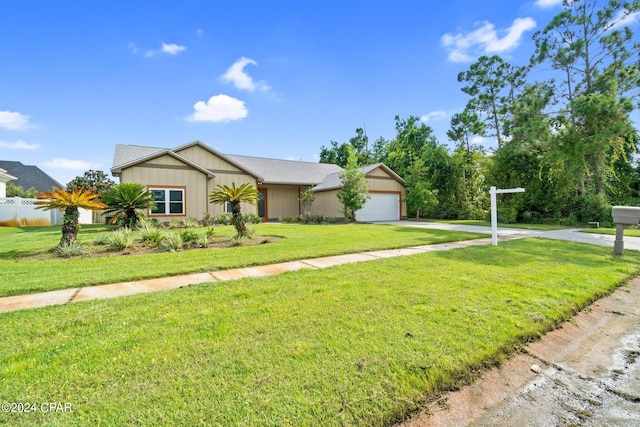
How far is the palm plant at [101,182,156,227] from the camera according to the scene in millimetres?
9500

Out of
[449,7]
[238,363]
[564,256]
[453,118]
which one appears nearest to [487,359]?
[238,363]

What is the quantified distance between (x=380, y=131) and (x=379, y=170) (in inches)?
737

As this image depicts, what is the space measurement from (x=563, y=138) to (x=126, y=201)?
17.7 m

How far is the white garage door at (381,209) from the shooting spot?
18594 mm

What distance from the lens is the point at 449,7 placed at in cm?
1068

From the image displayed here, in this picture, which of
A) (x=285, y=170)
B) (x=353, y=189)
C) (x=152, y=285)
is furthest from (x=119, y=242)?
(x=285, y=170)

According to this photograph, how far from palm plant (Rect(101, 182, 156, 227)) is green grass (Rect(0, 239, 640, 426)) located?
7.43 m

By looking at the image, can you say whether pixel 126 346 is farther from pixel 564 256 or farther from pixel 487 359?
pixel 564 256

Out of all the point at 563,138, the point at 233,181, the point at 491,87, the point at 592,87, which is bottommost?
the point at 233,181

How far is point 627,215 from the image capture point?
6.18 metres

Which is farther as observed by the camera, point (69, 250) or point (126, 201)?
point (126, 201)

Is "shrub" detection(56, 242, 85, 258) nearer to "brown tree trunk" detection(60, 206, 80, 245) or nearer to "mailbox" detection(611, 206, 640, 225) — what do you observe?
"brown tree trunk" detection(60, 206, 80, 245)

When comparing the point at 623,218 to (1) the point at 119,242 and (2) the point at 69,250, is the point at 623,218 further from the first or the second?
(2) the point at 69,250

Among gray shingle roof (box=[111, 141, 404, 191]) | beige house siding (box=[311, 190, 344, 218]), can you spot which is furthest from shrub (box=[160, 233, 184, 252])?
beige house siding (box=[311, 190, 344, 218])
